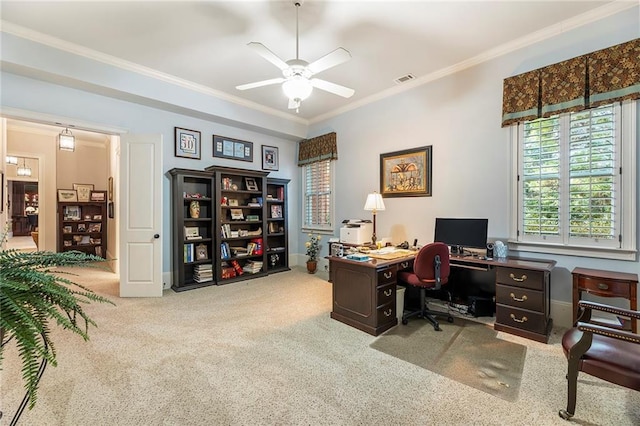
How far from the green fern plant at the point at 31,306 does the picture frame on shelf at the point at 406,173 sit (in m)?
3.87

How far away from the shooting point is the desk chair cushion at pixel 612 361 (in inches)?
57.0

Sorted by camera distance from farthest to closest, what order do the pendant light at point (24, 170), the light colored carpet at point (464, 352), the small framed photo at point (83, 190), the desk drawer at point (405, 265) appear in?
the small framed photo at point (83, 190) → the pendant light at point (24, 170) → the desk drawer at point (405, 265) → the light colored carpet at point (464, 352)

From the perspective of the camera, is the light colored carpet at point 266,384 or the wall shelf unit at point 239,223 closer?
the light colored carpet at point 266,384

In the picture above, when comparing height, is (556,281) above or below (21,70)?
below

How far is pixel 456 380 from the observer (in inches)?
80.9

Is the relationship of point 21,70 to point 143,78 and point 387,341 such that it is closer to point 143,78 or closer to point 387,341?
point 143,78

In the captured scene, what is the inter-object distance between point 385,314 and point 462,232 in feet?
4.59

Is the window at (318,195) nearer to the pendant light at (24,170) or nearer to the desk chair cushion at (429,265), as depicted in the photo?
the desk chair cushion at (429,265)

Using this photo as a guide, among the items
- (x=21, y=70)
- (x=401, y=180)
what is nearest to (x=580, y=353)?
(x=401, y=180)

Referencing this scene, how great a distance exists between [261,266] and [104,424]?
359 cm

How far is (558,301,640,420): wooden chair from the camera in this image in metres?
1.45

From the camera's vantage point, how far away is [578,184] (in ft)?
9.43

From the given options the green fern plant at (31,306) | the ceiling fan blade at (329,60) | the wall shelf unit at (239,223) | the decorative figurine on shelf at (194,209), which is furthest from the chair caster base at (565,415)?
the decorative figurine on shelf at (194,209)

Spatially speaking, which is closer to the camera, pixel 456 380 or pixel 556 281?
pixel 456 380
